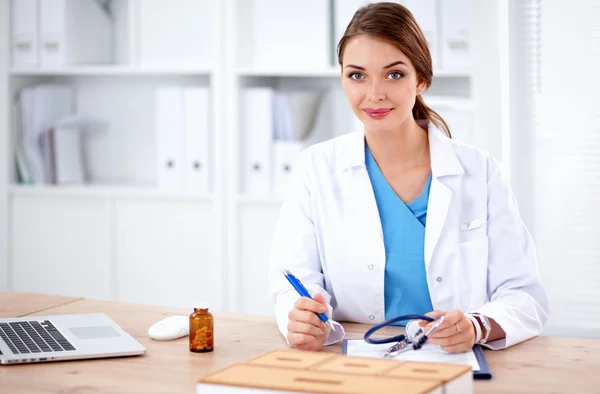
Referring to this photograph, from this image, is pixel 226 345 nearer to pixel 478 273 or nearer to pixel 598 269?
pixel 478 273

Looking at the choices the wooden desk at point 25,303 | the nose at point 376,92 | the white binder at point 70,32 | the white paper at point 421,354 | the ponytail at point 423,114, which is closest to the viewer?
the white paper at point 421,354

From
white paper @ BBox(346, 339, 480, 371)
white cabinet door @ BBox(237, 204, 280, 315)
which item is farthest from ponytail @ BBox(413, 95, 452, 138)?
white cabinet door @ BBox(237, 204, 280, 315)

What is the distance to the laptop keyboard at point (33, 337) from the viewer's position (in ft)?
5.42

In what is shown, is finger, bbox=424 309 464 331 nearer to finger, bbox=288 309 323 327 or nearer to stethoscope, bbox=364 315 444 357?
stethoscope, bbox=364 315 444 357

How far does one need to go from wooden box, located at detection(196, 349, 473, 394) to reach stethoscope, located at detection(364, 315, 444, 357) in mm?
304

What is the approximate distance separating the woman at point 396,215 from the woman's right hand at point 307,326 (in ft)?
0.53

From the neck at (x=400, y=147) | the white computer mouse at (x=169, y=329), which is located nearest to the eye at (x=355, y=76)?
the neck at (x=400, y=147)

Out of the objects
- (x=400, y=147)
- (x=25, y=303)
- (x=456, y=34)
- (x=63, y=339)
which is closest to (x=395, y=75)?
(x=400, y=147)

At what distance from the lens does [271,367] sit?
1272 millimetres

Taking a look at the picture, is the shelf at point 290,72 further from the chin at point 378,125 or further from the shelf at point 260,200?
the chin at point 378,125

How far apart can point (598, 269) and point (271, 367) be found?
2.32 meters

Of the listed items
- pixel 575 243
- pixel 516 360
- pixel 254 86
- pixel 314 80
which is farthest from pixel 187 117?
pixel 516 360

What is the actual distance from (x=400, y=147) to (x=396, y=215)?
17cm

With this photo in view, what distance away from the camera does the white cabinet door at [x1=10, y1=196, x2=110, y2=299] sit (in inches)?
148
